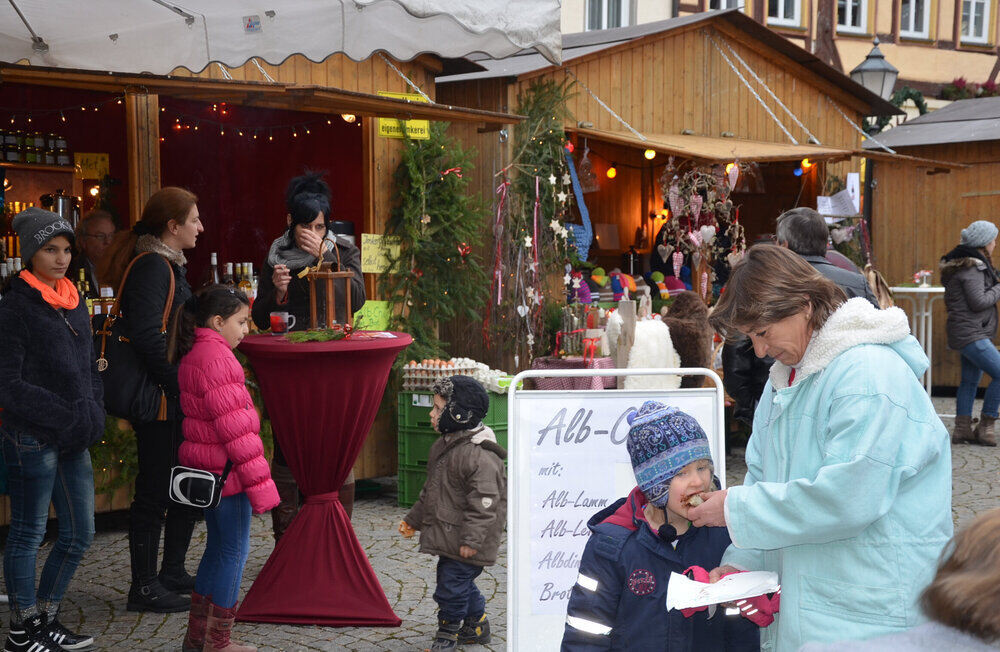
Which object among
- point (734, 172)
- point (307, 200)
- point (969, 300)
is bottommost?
point (969, 300)

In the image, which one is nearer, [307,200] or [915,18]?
[307,200]

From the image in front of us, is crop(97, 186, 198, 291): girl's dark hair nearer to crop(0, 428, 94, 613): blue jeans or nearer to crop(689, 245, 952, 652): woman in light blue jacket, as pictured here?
crop(0, 428, 94, 613): blue jeans

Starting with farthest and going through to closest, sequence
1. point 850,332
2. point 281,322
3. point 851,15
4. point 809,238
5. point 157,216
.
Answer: point 851,15
point 281,322
point 809,238
point 157,216
point 850,332

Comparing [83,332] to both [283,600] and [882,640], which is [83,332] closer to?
[283,600]

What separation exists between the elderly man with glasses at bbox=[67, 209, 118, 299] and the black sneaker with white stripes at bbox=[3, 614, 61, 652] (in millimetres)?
2794

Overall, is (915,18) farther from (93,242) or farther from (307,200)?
(307,200)

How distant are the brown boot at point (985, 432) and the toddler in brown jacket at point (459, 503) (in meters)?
6.66

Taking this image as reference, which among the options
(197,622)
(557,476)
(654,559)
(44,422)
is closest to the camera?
(654,559)

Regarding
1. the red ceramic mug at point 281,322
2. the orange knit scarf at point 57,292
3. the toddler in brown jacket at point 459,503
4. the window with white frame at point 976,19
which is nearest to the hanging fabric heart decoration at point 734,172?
Answer: the red ceramic mug at point 281,322

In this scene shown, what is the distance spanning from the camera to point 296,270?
219 inches

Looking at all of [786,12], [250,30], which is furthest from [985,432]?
[786,12]

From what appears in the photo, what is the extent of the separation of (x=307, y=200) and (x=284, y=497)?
1.55m

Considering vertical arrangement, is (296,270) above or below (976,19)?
below

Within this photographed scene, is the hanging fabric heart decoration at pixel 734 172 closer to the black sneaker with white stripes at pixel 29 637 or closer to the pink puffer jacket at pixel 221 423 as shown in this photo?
the pink puffer jacket at pixel 221 423
